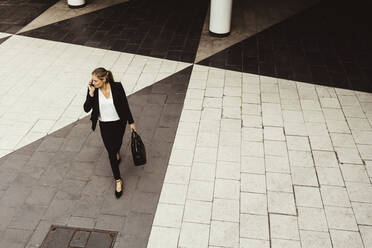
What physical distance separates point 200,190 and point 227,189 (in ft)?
1.30

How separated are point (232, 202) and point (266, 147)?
131 centimetres

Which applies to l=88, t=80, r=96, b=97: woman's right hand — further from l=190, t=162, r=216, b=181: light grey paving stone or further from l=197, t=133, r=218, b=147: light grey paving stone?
l=197, t=133, r=218, b=147: light grey paving stone

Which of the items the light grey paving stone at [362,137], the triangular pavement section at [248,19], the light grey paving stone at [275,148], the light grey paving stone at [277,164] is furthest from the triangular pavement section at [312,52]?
the light grey paving stone at [277,164]

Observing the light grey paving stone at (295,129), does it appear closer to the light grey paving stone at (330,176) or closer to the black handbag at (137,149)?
the light grey paving stone at (330,176)

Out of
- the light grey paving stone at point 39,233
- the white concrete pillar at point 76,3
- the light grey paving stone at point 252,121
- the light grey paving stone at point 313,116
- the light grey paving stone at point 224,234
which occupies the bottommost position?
the light grey paving stone at point 39,233

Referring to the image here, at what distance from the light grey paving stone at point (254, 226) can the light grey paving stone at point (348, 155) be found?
1.80m

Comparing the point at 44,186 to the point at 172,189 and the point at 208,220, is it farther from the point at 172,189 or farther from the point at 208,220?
the point at 208,220

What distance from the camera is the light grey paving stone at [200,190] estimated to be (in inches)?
189

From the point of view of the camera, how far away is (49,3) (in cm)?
1099

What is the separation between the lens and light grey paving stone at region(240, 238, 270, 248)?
420cm

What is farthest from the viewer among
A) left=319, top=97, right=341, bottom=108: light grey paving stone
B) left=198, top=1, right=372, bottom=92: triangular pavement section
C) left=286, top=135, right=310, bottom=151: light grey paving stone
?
left=198, top=1, right=372, bottom=92: triangular pavement section

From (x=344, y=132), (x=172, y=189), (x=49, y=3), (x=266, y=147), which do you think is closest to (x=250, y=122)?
(x=266, y=147)

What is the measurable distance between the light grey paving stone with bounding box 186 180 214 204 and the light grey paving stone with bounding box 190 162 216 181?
0.08 meters

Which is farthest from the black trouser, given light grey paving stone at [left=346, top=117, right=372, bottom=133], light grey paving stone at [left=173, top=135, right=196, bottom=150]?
light grey paving stone at [left=346, top=117, right=372, bottom=133]
